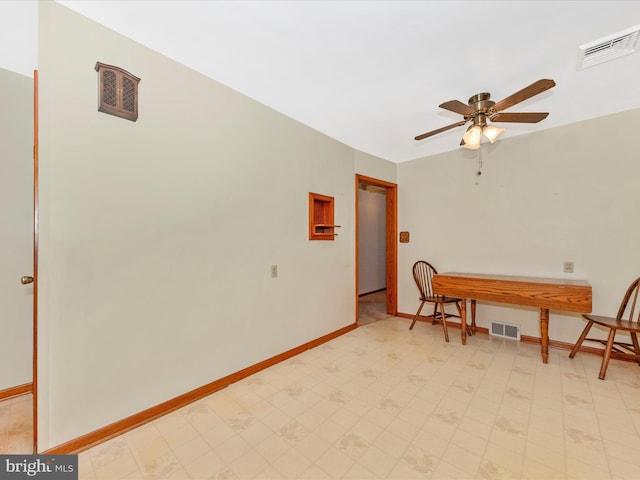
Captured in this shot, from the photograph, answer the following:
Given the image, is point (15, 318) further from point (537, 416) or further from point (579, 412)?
point (579, 412)

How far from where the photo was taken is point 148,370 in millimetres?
1729

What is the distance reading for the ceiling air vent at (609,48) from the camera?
158 centimetres

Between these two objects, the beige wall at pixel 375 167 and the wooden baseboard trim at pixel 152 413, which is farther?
the beige wall at pixel 375 167

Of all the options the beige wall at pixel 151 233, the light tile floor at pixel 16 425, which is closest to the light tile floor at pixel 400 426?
the beige wall at pixel 151 233

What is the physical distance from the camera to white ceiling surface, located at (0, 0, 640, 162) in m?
1.43

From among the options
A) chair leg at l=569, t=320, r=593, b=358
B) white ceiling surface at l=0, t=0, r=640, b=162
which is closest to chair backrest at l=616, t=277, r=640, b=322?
chair leg at l=569, t=320, r=593, b=358

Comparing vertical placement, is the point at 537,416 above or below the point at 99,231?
below

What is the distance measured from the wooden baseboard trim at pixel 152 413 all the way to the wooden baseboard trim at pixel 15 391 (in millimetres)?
1019

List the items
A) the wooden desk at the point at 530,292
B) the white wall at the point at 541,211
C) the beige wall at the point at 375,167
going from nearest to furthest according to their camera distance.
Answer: the wooden desk at the point at 530,292 < the white wall at the point at 541,211 < the beige wall at the point at 375,167

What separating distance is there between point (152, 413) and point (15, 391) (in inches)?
46.6

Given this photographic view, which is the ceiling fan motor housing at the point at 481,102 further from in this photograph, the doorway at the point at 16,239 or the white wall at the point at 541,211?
the doorway at the point at 16,239

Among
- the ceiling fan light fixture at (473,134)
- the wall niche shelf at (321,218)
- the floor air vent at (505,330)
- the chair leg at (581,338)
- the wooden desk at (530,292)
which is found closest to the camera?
the ceiling fan light fixture at (473,134)

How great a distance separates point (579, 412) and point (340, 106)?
286 centimetres

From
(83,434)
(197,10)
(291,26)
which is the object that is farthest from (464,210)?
(83,434)
